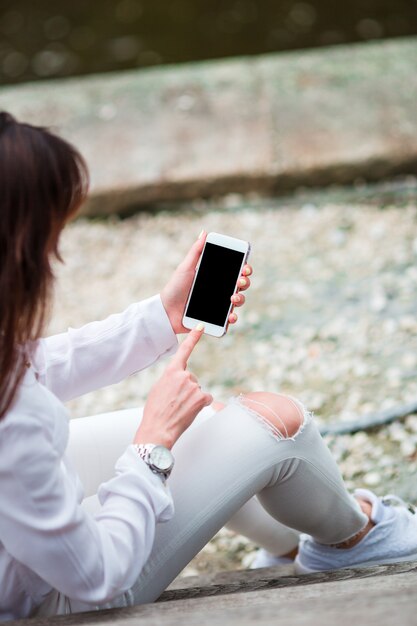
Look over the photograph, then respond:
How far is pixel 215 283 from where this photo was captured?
5.59 feet

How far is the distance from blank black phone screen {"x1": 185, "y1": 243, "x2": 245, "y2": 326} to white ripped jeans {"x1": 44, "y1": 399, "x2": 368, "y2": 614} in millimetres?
214

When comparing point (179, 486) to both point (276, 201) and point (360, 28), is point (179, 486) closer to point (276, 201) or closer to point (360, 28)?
point (276, 201)

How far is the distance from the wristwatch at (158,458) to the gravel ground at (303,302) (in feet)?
3.07

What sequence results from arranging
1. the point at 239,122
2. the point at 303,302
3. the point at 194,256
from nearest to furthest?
the point at 194,256 → the point at 303,302 → the point at 239,122

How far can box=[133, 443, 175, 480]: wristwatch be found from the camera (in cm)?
134

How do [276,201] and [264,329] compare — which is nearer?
[264,329]

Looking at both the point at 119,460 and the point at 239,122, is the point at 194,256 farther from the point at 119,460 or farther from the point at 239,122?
the point at 239,122

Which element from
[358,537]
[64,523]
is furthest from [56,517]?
[358,537]

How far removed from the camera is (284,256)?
3451 millimetres

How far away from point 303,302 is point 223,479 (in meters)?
1.80

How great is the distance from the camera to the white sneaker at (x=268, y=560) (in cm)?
196

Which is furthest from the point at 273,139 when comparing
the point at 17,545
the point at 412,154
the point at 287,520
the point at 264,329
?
the point at 17,545

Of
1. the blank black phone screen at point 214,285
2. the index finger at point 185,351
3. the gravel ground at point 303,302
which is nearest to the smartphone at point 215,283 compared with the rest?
the blank black phone screen at point 214,285

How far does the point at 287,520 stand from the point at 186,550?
0.91 ft
